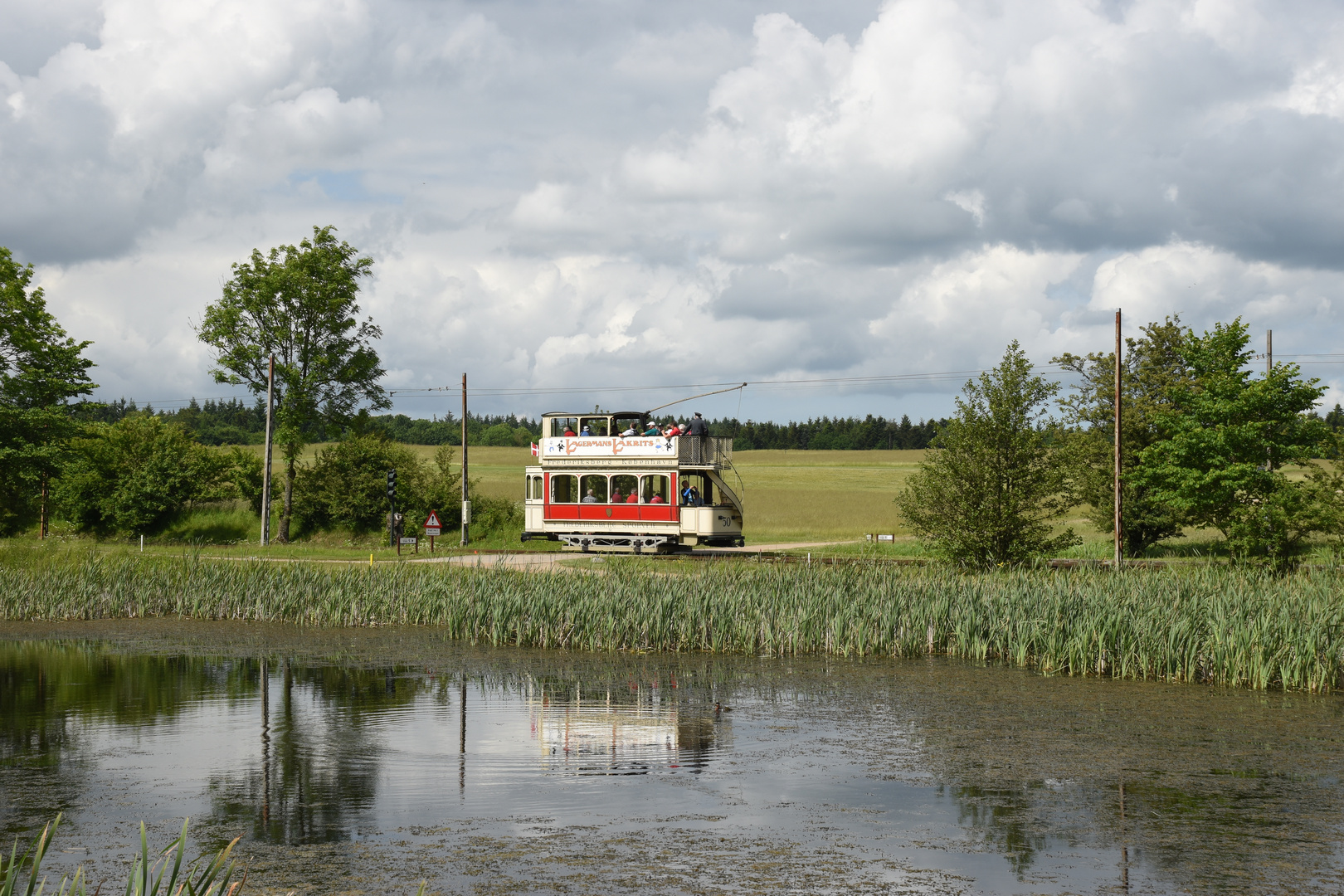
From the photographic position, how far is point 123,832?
23.6 ft

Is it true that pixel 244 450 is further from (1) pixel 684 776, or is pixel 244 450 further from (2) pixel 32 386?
(1) pixel 684 776

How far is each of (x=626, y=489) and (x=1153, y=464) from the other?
48.4 ft

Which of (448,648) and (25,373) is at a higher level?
(25,373)

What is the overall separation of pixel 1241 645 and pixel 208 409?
188m

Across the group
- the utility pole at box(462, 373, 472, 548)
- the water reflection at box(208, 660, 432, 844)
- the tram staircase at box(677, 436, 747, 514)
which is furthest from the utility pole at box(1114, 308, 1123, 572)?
the utility pole at box(462, 373, 472, 548)

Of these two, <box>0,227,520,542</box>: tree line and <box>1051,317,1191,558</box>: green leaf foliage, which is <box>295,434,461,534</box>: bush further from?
<box>1051,317,1191,558</box>: green leaf foliage

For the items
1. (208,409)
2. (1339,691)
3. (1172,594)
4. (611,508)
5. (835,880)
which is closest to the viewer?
(835,880)

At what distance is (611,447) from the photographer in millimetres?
33719

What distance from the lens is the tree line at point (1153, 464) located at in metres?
22.2

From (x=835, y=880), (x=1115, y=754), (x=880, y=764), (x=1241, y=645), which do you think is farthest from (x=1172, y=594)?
(x=835, y=880)

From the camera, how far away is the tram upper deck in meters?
32.5

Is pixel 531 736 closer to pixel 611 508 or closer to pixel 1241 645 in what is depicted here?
pixel 1241 645

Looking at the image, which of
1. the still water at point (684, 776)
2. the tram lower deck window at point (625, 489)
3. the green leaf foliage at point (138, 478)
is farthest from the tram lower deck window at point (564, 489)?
the still water at point (684, 776)

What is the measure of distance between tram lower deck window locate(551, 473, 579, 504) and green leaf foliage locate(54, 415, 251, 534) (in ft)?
58.1
